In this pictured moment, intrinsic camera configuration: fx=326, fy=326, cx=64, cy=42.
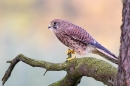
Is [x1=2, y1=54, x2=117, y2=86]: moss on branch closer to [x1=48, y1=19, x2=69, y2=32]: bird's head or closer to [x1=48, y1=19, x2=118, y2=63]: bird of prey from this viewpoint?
[x1=48, y1=19, x2=118, y2=63]: bird of prey

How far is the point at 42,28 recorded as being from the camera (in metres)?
3.40

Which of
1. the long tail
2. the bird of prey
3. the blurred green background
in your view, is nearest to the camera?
the long tail

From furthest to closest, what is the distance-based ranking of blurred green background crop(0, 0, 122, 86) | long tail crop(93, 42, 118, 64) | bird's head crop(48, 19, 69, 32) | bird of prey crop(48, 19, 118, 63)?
blurred green background crop(0, 0, 122, 86) → bird's head crop(48, 19, 69, 32) → bird of prey crop(48, 19, 118, 63) → long tail crop(93, 42, 118, 64)

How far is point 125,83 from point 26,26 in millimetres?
2309

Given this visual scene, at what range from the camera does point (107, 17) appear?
3.31m

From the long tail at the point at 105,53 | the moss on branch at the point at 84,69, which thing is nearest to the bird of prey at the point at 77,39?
the long tail at the point at 105,53

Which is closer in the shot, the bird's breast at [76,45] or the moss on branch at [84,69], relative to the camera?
the moss on branch at [84,69]

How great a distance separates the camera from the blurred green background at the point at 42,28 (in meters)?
3.21

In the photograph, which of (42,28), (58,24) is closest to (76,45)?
(58,24)

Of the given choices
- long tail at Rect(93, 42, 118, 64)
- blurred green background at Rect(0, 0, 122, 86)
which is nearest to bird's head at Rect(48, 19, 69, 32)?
long tail at Rect(93, 42, 118, 64)

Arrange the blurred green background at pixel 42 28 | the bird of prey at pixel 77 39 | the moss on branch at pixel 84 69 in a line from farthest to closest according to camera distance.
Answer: the blurred green background at pixel 42 28
the bird of prey at pixel 77 39
the moss on branch at pixel 84 69

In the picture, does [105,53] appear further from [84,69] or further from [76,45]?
[84,69]

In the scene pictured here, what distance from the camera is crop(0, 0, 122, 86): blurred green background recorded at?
10.5 feet

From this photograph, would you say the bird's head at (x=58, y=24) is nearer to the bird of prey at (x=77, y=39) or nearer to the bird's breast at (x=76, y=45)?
the bird of prey at (x=77, y=39)
